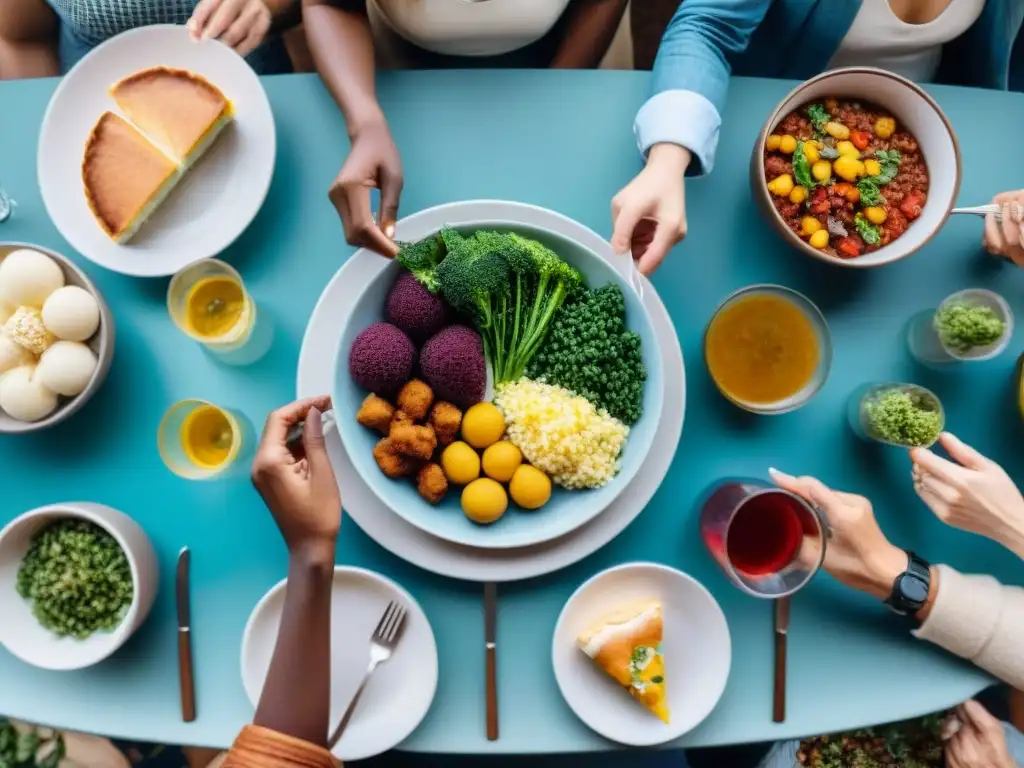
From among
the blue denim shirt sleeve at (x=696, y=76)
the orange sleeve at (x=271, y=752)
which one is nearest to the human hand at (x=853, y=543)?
the blue denim shirt sleeve at (x=696, y=76)

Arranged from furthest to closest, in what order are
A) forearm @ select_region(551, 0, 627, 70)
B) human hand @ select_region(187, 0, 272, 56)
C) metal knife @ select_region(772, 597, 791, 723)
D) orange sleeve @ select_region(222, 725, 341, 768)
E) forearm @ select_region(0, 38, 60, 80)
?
forearm @ select_region(0, 38, 60, 80), forearm @ select_region(551, 0, 627, 70), human hand @ select_region(187, 0, 272, 56), metal knife @ select_region(772, 597, 791, 723), orange sleeve @ select_region(222, 725, 341, 768)

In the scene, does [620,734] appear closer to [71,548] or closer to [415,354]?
[415,354]

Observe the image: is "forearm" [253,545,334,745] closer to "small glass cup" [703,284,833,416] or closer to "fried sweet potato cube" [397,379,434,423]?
"fried sweet potato cube" [397,379,434,423]

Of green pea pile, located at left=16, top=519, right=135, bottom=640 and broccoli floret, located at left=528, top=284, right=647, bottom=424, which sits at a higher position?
broccoli floret, located at left=528, top=284, right=647, bottom=424

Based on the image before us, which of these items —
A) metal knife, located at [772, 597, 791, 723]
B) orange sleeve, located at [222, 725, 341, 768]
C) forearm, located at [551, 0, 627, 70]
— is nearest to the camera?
orange sleeve, located at [222, 725, 341, 768]

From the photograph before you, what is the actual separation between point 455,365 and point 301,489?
311 millimetres

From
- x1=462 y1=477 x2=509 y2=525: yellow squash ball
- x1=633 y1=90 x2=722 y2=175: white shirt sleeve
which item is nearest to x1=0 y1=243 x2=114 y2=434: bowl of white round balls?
x1=462 y1=477 x2=509 y2=525: yellow squash ball

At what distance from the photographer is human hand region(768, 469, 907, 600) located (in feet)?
3.99

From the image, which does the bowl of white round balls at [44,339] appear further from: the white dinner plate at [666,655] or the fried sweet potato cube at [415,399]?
the white dinner plate at [666,655]

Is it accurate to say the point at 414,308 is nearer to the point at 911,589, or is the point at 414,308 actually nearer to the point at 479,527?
the point at 479,527

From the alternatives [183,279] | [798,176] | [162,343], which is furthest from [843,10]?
[162,343]

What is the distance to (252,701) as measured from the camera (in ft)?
4.02

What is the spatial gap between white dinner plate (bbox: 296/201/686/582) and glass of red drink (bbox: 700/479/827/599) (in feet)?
0.40

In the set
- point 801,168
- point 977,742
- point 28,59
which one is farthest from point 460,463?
point 28,59
